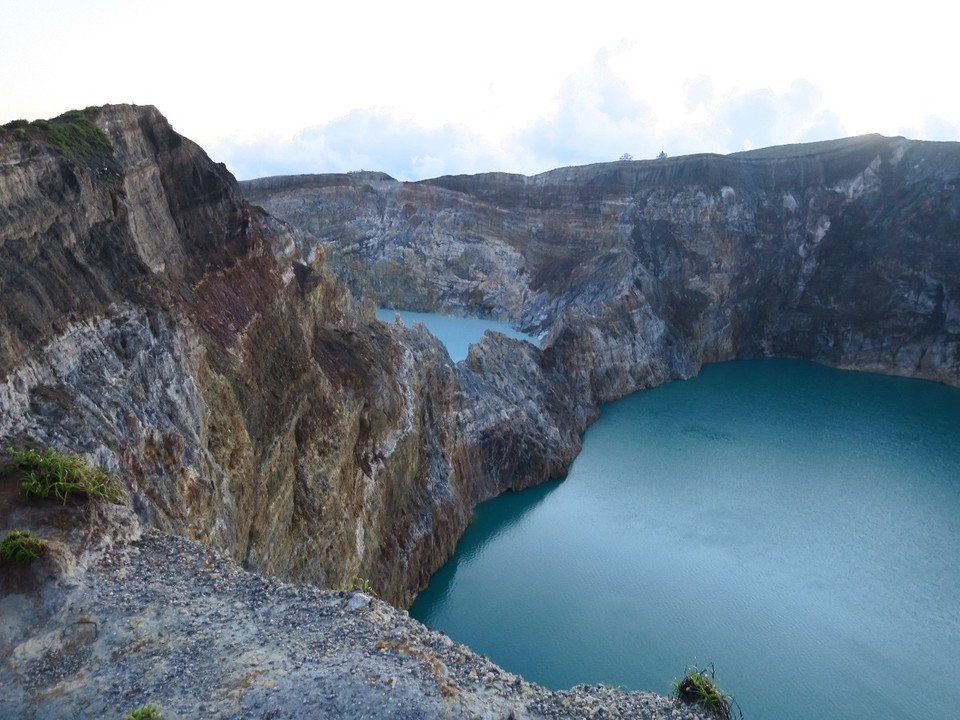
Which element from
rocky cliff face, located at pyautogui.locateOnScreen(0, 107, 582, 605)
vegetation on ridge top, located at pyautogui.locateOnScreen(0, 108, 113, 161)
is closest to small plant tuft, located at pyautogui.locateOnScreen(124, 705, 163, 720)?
rocky cliff face, located at pyautogui.locateOnScreen(0, 107, 582, 605)

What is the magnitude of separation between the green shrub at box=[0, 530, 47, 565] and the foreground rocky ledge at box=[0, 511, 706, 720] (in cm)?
20

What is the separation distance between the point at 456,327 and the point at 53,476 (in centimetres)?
4908

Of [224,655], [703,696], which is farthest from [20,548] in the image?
[703,696]

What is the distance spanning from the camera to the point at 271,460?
63.8ft

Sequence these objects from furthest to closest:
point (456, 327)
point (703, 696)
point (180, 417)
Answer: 1. point (456, 327)
2. point (180, 417)
3. point (703, 696)

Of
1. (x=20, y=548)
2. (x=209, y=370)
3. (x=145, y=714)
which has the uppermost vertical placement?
(x=209, y=370)

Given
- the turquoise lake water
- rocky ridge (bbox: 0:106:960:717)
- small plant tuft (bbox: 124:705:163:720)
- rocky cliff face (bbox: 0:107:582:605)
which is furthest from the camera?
the turquoise lake water

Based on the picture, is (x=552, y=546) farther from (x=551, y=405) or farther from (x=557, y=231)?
(x=557, y=231)

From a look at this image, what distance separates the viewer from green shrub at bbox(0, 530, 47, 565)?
10453 millimetres

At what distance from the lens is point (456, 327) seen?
198ft

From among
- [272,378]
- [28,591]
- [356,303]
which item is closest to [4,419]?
[28,591]

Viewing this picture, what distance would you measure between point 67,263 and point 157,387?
10.7 feet

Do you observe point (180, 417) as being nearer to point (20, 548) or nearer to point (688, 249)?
point (20, 548)

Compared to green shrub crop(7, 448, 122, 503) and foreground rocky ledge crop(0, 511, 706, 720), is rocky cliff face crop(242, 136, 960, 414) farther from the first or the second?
green shrub crop(7, 448, 122, 503)
